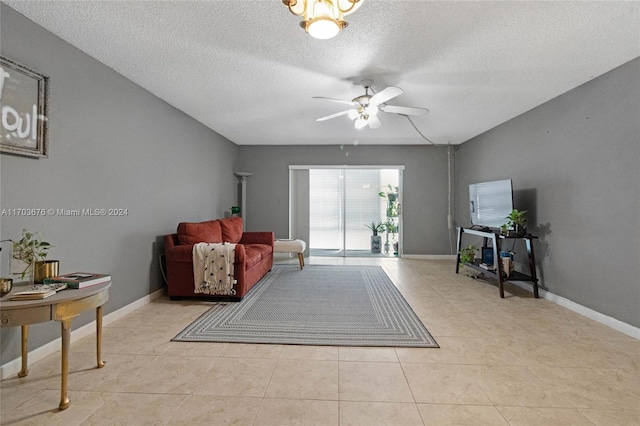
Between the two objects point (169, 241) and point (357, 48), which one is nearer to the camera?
point (357, 48)

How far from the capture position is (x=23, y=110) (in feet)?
6.62

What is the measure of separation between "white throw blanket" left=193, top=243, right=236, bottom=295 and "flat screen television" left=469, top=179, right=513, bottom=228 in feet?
11.5

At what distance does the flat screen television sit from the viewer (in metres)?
3.90

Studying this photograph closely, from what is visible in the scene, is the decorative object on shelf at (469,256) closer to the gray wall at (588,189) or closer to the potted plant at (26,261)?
the gray wall at (588,189)

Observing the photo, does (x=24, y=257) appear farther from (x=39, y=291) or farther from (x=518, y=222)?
(x=518, y=222)

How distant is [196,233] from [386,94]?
2.68 m

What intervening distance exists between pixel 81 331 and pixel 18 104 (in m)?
1.77

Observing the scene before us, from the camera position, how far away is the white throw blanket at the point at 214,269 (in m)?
3.33

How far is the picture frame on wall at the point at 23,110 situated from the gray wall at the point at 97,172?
79 millimetres

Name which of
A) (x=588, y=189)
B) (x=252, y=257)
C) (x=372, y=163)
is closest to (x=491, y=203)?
(x=588, y=189)

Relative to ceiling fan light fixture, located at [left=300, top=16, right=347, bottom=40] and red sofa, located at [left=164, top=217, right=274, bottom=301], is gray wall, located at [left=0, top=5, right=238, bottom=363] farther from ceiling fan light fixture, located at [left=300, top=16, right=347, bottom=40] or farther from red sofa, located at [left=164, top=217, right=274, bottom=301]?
ceiling fan light fixture, located at [left=300, top=16, right=347, bottom=40]

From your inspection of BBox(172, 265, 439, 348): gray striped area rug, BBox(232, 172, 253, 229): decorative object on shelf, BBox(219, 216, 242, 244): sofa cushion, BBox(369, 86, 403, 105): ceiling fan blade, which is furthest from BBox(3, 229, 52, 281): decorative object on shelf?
BBox(232, 172, 253, 229): decorative object on shelf

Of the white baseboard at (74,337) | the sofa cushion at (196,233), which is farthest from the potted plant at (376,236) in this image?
the white baseboard at (74,337)

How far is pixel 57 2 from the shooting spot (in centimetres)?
191
